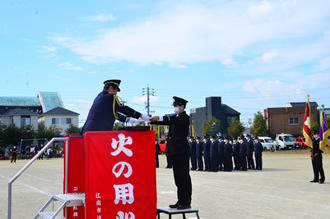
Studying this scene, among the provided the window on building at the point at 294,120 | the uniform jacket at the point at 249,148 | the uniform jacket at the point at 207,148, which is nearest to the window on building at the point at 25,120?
the window on building at the point at 294,120

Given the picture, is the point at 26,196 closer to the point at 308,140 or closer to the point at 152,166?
the point at 152,166

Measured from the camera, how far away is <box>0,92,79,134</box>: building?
81.4 meters

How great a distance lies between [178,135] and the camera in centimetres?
643

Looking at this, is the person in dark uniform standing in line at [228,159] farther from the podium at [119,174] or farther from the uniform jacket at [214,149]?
the podium at [119,174]

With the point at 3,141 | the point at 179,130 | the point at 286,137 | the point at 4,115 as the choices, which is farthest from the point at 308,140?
the point at 4,115

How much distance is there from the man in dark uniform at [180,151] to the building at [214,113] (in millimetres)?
80220

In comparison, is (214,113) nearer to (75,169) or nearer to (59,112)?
(59,112)

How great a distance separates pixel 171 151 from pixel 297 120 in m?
77.9

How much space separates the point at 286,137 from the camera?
186 feet

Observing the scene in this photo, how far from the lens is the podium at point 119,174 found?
4.75 meters

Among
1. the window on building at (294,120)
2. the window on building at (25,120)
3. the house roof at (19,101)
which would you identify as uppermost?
the house roof at (19,101)

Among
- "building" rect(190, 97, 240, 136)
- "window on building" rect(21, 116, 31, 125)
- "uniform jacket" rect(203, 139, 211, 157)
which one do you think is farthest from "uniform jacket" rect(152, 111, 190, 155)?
"building" rect(190, 97, 240, 136)

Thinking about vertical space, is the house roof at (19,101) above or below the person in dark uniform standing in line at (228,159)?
above

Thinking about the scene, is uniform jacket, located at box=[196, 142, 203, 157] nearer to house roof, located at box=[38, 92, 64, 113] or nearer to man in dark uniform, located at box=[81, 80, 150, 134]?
man in dark uniform, located at box=[81, 80, 150, 134]
